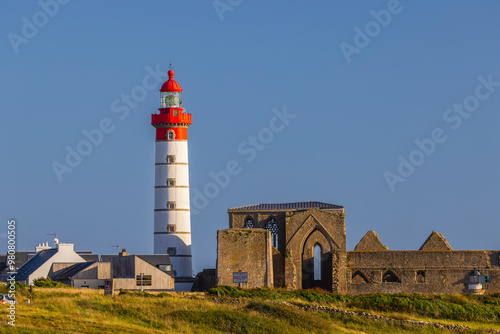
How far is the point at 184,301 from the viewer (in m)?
41.6

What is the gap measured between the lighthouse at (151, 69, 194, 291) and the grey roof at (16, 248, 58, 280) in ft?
20.2

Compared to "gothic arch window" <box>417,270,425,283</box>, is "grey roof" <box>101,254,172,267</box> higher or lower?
higher

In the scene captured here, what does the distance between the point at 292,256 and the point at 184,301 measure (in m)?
11.1

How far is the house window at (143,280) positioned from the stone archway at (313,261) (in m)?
8.38

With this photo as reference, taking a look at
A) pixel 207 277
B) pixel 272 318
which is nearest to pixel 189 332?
pixel 272 318

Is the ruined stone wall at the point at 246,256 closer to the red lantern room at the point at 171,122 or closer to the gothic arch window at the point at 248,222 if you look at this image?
the gothic arch window at the point at 248,222

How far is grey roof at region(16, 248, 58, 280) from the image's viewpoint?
53.1m

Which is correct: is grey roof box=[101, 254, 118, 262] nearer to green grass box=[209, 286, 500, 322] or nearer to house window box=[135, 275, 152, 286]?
house window box=[135, 275, 152, 286]

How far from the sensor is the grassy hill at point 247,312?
34594 mm

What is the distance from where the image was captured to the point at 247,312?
39156 millimetres

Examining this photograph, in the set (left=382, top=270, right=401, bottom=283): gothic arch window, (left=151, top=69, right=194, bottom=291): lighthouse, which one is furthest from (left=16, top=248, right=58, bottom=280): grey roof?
(left=382, top=270, right=401, bottom=283): gothic arch window

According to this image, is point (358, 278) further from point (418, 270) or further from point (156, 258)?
point (156, 258)

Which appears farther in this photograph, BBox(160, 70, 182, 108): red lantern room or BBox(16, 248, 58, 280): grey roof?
BBox(160, 70, 182, 108): red lantern room

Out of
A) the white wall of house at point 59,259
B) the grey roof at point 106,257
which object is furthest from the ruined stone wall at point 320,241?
the white wall of house at point 59,259
